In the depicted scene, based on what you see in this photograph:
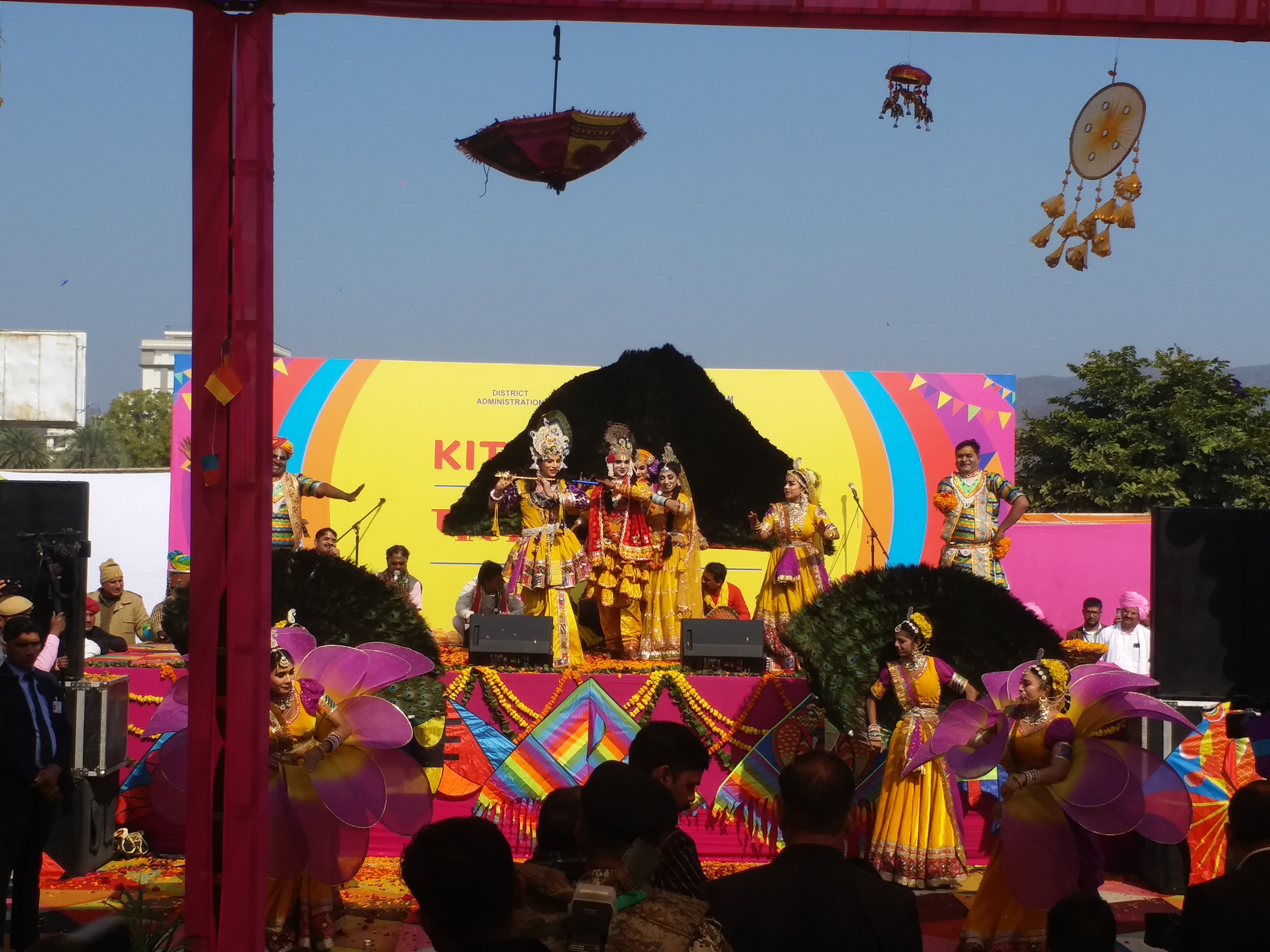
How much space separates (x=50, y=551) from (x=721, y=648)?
374 cm

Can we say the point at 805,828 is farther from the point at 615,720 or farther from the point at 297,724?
the point at 615,720

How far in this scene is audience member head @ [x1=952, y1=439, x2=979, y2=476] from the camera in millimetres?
9148

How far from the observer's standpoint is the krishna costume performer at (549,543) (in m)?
8.96

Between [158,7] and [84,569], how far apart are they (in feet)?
13.6

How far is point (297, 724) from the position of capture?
5418mm

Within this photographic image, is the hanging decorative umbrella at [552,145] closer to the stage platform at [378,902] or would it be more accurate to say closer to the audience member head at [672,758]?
the audience member head at [672,758]

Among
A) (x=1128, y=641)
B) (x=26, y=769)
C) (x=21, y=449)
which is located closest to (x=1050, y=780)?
(x=26, y=769)

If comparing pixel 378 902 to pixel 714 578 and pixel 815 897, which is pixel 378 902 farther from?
pixel 714 578

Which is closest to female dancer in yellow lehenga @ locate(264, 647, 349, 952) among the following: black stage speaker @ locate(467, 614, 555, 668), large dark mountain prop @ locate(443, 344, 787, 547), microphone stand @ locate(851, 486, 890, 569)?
black stage speaker @ locate(467, 614, 555, 668)

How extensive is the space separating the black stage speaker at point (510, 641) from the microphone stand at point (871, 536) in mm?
4864

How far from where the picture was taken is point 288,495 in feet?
31.3

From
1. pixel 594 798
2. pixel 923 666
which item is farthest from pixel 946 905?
pixel 594 798

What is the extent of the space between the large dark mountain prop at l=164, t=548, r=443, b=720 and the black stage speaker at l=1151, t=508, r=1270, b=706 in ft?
11.2

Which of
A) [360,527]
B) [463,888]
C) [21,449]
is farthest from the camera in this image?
[21,449]
